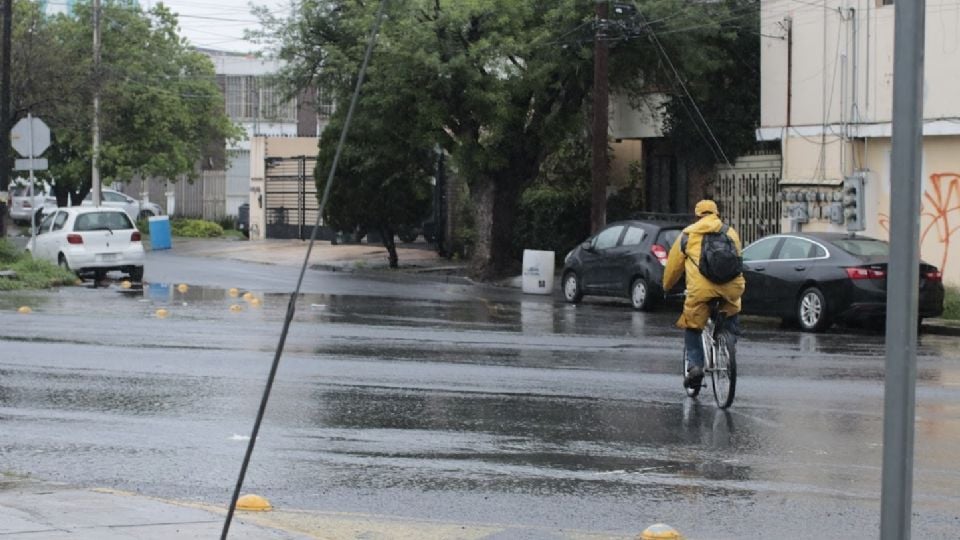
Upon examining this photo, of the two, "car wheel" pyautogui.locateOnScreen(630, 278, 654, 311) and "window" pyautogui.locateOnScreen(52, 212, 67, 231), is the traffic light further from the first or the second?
"window" pyautogui.locateOnScreen(52, 212, 67, 231)

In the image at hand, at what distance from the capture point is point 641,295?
80.7 ft

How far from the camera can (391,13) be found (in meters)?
30.0

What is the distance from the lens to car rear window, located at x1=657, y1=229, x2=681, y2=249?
2461 cm

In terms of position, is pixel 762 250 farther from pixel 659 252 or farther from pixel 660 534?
pixel 660 534

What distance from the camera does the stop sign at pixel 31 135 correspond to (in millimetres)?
29141

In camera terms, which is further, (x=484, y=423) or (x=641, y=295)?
(x=641, y=295)

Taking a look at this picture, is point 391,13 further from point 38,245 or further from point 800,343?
point 800,343

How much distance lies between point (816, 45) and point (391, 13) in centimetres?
851

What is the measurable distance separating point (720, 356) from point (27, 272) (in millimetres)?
19134

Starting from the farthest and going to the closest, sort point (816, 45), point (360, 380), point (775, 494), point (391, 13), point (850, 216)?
point (391, 13), point (816, 45), point (850, 216), point (360, 380), point (775, 494)

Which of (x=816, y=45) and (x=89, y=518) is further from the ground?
(x=816, y=45)

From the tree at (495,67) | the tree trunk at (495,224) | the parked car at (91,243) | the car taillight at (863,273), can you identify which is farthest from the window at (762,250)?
the parked car at (91,243)

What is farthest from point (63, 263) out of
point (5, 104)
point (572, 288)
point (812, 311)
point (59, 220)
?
point (812, 311)

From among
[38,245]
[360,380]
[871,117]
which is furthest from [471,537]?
[38,245]
